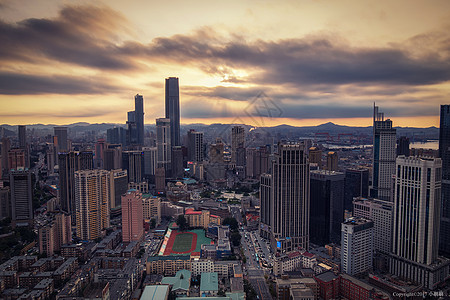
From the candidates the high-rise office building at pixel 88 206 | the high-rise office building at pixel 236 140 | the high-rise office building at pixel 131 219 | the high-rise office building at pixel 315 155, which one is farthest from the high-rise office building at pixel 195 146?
the high-rise office building at pixel 131 219

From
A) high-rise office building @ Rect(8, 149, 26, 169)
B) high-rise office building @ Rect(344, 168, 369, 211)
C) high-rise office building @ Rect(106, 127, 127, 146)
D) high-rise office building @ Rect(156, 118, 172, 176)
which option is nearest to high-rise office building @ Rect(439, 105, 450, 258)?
high-rise office building @ Rect(344, 168, 369, 211)

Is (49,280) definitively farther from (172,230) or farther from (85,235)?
(172,230)

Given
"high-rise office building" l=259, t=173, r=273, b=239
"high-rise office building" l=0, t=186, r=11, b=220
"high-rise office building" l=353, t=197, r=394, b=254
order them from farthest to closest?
→ "high-rise office building" l=0, t=186, r=11, b=220
"high-rise office building" l=259, t=173, r=273, b=239
"high-rise office building" l=353, t=197, r=394, b=254

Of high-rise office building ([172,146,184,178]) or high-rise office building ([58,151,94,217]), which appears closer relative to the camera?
high-rise office building ([58,151,94,217])

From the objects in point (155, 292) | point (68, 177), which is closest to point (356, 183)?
point (155, 292)

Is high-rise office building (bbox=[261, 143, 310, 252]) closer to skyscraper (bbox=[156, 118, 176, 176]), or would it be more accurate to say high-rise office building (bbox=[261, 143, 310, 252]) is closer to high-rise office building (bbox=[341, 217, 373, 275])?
high-rise office building (bbox=[341, 217, 373, 275])

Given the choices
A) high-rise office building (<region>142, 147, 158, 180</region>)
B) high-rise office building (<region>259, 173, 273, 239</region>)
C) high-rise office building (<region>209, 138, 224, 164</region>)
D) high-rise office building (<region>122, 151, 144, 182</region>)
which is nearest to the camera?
high-rise office building (<region>259, 173, 273, 239</region>)

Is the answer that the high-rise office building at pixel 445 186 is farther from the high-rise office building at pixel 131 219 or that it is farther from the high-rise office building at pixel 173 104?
the high-rise office building at pixel 173 104

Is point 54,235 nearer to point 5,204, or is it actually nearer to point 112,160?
point 5,204
